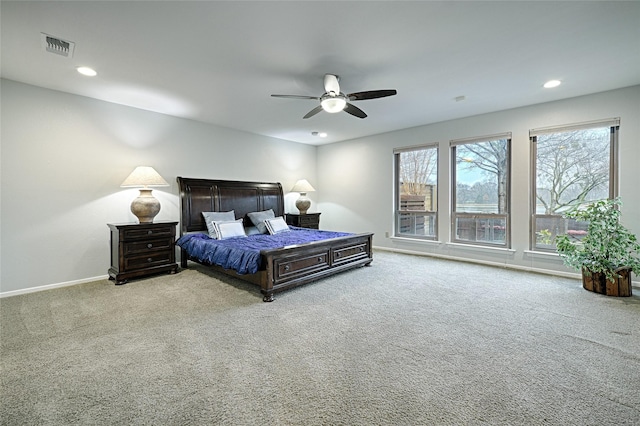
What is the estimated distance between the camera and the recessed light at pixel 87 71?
3060 millimetres

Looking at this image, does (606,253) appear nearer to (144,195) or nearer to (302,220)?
(302,220)

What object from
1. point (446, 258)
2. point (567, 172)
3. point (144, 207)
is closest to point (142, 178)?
point (144, 207)

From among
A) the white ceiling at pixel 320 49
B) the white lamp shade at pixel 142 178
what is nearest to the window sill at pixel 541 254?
the white ceiling at pixel 320 49

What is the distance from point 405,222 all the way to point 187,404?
517 cm

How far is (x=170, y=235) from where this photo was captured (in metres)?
4.21

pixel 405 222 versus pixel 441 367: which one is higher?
pixel 405 222

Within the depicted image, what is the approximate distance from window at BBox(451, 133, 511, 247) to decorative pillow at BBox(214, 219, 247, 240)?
3912mm

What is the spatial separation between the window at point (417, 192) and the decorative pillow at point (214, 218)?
346cm

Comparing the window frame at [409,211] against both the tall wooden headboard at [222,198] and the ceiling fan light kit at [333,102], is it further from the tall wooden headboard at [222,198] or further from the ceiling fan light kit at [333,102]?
the ceiling fan light kit at [333,102]

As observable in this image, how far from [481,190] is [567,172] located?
3.81 ft

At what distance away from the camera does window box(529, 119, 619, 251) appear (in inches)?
152

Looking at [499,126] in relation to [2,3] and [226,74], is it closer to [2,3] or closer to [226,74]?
[226,74]

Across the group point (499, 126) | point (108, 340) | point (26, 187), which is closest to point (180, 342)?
point (108, 340)

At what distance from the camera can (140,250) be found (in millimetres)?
3922
